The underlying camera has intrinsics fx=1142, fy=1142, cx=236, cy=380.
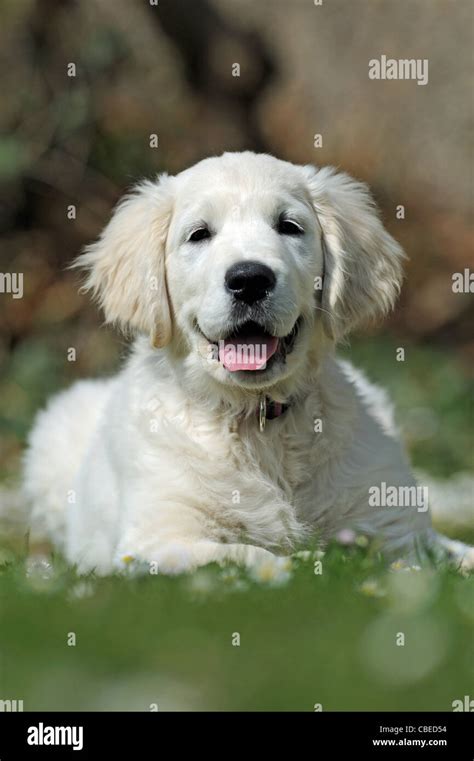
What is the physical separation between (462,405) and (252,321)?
560cm

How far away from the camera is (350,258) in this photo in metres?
4.75

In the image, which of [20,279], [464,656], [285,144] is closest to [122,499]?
[464,656]

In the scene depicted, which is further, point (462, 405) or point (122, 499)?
point (462, 405)

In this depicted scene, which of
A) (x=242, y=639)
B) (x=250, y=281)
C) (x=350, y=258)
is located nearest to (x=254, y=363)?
(x=250, y=281)

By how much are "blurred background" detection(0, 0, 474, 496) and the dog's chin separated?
196 inches

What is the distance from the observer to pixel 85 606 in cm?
335

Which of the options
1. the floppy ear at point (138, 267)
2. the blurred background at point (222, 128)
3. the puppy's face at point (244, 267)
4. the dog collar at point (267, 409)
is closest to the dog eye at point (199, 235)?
the puppy's face at point (244, 267)

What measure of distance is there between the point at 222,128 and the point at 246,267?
25.4 ft

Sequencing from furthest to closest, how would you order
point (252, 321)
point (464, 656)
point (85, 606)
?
point (252, 321) → point (85, 606) → point (464, 656)

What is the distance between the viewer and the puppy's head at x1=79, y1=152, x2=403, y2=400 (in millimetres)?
4277

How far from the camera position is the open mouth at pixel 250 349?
4332mm

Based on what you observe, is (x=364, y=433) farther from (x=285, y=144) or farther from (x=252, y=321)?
(x=285, y=144)

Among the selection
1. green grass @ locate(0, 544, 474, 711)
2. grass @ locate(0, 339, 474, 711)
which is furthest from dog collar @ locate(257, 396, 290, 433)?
green grass @ locate(0, 544, 474, 711)

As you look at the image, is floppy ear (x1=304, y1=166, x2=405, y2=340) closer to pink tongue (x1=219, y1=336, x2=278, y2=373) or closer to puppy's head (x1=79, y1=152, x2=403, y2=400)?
puppy's head (x1=79, y1=152, x2=403, y2=400)
